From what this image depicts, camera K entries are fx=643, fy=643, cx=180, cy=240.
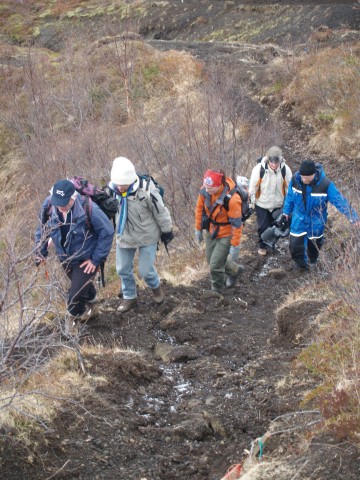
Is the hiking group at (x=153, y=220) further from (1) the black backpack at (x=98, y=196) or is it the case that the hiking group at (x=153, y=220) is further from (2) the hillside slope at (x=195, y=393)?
(2) the hillside slope at (x=195, y=393)

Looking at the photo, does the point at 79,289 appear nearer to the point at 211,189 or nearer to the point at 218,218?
the point at 211,189

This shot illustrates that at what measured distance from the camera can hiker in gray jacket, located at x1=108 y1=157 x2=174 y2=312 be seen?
6439 mm

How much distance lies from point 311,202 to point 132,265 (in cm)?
232

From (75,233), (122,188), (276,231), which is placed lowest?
(276,231)

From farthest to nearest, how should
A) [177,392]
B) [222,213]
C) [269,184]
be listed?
[269,184]
[222,213]
[177,392]

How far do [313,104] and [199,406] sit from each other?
14.0 m

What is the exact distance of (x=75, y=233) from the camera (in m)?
6.10

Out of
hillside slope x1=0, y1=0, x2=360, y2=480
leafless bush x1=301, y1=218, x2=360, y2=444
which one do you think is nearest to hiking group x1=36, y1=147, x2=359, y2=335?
hillside slope x1=0, y1=0, x2=360, y2=480

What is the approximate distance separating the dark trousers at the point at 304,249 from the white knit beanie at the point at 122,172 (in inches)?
107

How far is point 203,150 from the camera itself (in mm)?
13336

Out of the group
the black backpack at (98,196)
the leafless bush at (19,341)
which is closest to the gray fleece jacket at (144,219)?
the black backpack at (98,196)

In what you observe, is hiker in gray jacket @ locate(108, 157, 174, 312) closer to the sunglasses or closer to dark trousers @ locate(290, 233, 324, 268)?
dark trousers @ locate(290, 233, 324, 268)

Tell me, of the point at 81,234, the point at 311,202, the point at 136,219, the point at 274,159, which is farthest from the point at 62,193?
the point at 274,159

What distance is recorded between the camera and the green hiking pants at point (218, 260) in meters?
7.62
